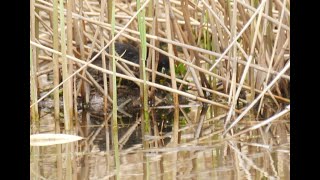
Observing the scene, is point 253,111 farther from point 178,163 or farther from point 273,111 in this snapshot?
point 178,163

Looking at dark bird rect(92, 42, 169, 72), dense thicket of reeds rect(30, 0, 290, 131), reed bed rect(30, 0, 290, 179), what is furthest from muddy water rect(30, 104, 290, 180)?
dark bird rect(92, 42, 169, 72)

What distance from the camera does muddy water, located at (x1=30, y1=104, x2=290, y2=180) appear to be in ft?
8.82

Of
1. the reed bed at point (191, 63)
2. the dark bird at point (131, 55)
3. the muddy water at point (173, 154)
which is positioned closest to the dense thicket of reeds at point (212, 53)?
the reed bed at point (191, 63)

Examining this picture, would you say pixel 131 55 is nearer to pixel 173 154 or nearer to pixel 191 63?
pixel 191 63

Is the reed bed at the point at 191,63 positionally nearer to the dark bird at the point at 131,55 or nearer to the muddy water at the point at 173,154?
the muddy water at the point at 173,154

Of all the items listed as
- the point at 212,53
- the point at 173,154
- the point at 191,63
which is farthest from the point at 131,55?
the point at 173,154

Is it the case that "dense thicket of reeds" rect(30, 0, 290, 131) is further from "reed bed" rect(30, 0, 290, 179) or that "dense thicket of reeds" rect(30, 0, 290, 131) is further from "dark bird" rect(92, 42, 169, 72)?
"dark bird" rect(92, 42, 169, 72)

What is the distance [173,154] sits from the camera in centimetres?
308

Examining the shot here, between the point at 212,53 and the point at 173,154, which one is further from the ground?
the point at 212,53

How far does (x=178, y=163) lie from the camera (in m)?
2.87

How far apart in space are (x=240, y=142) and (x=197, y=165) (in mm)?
541

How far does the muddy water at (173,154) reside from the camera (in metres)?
2.69
